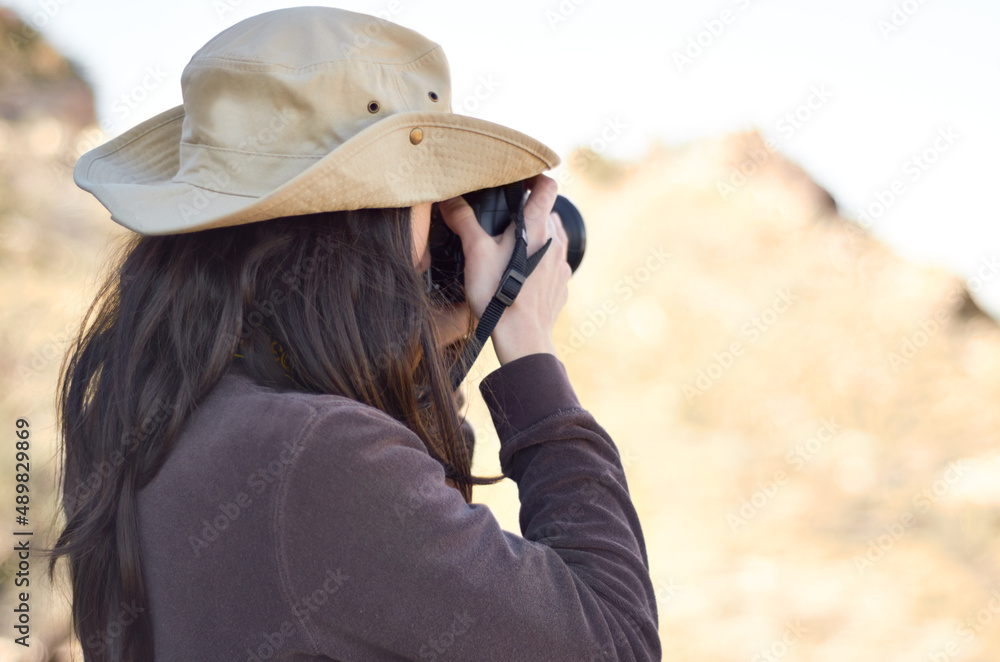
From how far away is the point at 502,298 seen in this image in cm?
97

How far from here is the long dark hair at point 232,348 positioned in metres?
0.81

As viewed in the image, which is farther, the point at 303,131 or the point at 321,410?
the point at 303,131

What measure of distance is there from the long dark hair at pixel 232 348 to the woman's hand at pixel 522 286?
4.4 inches

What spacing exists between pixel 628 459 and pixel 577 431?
16.2 ft

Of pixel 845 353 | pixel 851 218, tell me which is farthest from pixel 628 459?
pixel 851 218

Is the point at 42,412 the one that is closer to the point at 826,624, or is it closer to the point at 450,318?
the point at 450,318

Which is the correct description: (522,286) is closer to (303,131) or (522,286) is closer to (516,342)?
(516,342)

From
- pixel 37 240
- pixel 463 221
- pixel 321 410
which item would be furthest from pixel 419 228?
pixel 37 240

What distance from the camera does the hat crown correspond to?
2.81 ft

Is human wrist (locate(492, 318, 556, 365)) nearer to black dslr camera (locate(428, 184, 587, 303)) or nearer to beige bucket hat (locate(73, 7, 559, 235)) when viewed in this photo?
black dslr camera (locate(428, 184, 587, 303))

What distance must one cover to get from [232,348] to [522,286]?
0.38 metres

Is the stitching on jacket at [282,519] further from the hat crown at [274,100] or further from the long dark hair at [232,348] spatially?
the hat crown at [274,100]

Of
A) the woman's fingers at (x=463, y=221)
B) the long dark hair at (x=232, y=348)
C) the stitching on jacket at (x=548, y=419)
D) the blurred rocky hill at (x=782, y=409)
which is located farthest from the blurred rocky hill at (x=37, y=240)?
the stitching on jacket at (x=548, y=419)

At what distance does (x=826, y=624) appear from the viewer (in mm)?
3805
